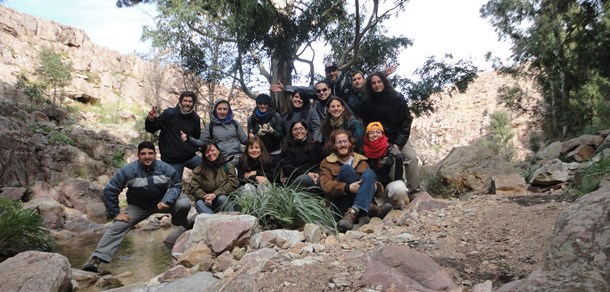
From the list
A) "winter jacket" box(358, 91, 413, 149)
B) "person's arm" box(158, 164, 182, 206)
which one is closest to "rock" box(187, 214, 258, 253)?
"person's arm" box(158, 164, 182, 206)

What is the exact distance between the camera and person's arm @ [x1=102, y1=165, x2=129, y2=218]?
4129 mm

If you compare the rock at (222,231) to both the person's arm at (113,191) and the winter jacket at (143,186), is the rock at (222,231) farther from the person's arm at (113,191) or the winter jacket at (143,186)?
the person's arm at (113,191)

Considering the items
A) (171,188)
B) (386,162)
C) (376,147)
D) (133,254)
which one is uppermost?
(376,147)

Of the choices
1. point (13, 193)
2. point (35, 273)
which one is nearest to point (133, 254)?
point (35, 273)

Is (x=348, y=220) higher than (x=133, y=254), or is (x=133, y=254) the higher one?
(x=348, y=220)

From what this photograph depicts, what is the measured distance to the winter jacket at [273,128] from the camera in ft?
16.2

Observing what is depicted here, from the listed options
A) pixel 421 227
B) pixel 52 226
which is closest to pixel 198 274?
pixel 421 227

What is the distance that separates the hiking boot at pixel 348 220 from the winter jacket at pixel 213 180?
1.38m

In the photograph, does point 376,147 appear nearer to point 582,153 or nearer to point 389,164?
point 389,164

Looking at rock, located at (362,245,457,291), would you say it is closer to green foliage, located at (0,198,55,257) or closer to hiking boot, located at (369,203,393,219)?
hiking boot, located at (369,203,393,219)

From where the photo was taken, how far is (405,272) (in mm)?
2242

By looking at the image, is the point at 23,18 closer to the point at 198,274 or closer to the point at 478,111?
the point at 198,274

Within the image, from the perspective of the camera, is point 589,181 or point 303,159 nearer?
point 589,181

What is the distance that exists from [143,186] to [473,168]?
436cm
